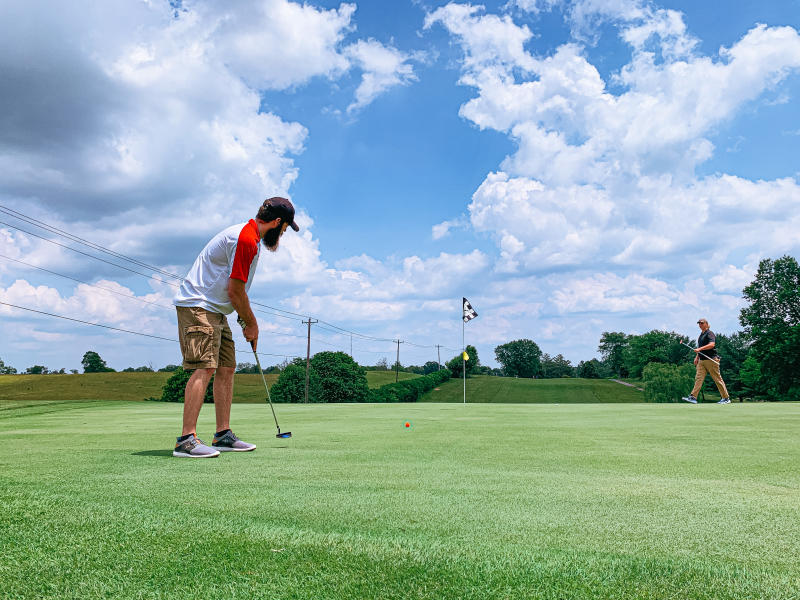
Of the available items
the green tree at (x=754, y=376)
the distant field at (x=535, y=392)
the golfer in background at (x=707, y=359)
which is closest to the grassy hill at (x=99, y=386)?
the distant field at (x=535, y=392)

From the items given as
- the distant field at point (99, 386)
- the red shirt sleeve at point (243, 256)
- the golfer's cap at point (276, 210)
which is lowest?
the distant field at point (99, 386)

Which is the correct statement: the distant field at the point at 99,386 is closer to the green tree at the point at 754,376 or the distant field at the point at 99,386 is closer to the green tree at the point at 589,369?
the green tree at the point at 754,376

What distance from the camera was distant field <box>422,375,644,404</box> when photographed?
78500 millimetres

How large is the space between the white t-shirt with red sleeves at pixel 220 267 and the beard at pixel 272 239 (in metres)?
0.21

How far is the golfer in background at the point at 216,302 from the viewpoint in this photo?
4812 millimetres

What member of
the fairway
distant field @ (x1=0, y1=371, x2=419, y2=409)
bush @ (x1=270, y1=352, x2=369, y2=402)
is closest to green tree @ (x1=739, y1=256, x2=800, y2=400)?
bush @ (x1=270, y1=352, x2=369, y2=402)

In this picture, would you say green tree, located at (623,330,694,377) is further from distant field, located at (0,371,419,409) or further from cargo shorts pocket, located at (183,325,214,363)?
cargo shorts pocket, located at (183,325,214,363)

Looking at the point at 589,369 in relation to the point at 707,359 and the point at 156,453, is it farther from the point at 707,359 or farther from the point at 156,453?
the point at 156,453

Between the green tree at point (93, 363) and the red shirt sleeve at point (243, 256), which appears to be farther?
the green tree at point (93, 363)

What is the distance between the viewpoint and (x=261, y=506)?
277 cm

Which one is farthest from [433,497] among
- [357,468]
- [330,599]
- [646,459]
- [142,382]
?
[142,382]

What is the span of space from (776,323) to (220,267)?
1954 inches

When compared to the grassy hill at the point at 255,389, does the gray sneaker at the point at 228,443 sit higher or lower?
higher

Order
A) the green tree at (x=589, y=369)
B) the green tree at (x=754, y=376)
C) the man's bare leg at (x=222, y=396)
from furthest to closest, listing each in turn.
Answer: the green tree at (x=589, y=369) < the green tree at (x=754, y=376) < the man's bare leg at (x=222, y=396)
